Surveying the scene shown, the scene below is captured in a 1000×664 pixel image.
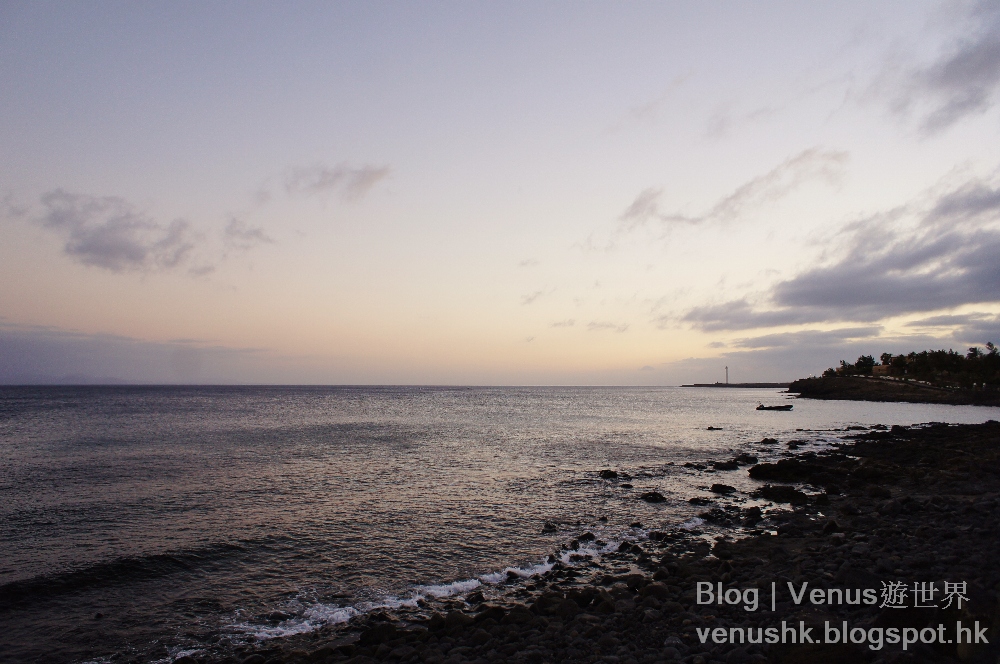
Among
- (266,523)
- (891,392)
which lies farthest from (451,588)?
(891,392)

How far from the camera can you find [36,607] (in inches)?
581

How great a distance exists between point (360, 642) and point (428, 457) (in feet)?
97.6

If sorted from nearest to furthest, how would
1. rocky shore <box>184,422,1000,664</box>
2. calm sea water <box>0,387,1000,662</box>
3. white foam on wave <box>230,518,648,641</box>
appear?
rocky shore <box>184,422,1000,664</box> < white foam on wave <box>230,518,648,641</box> < calm sea water <box>0,387,1000,662</box>

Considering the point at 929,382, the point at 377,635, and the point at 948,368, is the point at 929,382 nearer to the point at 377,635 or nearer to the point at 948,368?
the point at 948,368

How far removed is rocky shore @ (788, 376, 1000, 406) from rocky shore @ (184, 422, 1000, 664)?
109276 mm

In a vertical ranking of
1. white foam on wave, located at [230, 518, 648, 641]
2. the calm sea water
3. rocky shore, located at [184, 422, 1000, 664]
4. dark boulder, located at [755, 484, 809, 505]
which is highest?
rocky shore, located at [184, 422, 1000, 664]

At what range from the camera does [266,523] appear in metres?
22.5

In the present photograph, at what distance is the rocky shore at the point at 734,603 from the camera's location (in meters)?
9.13

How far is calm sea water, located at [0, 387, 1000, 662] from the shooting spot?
14234 mm

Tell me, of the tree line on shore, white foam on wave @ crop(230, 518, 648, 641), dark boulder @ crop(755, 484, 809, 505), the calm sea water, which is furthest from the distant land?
white foam on wave @ crop(230, 518, 648, 641)

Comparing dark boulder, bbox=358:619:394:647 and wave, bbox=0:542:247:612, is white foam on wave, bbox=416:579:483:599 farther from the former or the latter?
wave, bbox=0:542:247:612

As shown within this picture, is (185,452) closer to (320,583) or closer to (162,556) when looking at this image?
(162,556)

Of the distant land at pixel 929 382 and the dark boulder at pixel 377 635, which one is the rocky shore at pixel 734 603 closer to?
the dark boulder at pixel 377 635

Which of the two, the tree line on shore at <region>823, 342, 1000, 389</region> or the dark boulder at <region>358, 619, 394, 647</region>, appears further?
the tree line on shore at <region>823, 342, 1000, 389</region>
